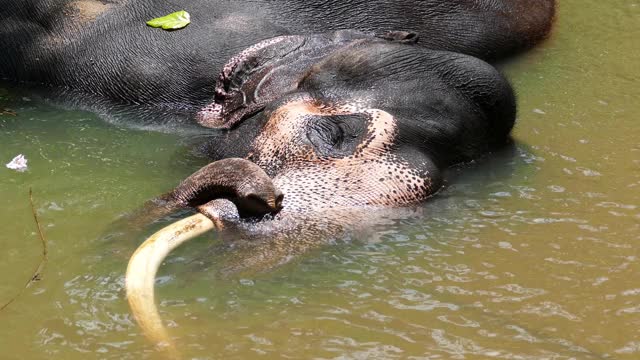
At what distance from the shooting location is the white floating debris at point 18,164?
435cm

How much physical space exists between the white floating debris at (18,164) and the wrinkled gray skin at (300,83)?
24.8 inches

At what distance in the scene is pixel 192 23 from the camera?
5051mm

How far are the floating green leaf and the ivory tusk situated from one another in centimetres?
158

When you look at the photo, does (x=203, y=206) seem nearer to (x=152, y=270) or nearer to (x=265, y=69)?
(x=152, y=270)

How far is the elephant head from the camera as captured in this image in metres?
3.74

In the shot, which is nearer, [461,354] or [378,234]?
[461,354]

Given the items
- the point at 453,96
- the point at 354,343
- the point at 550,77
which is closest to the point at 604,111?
the point at 550,77

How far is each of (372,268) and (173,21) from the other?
194 cm

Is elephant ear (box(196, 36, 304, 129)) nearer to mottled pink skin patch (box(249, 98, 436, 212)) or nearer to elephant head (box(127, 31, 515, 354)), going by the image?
elephant head (box(127, 31, 515, 354))

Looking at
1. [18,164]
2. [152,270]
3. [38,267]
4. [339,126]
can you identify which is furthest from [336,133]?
[18,164]

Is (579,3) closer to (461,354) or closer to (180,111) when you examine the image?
(180,111)

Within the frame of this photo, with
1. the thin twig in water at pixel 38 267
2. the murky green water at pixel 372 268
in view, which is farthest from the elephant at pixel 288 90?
the thin twig in water at pixel 38 267

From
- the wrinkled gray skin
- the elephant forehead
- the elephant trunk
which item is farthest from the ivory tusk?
the elephant forehead

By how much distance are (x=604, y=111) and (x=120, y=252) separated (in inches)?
96.0
